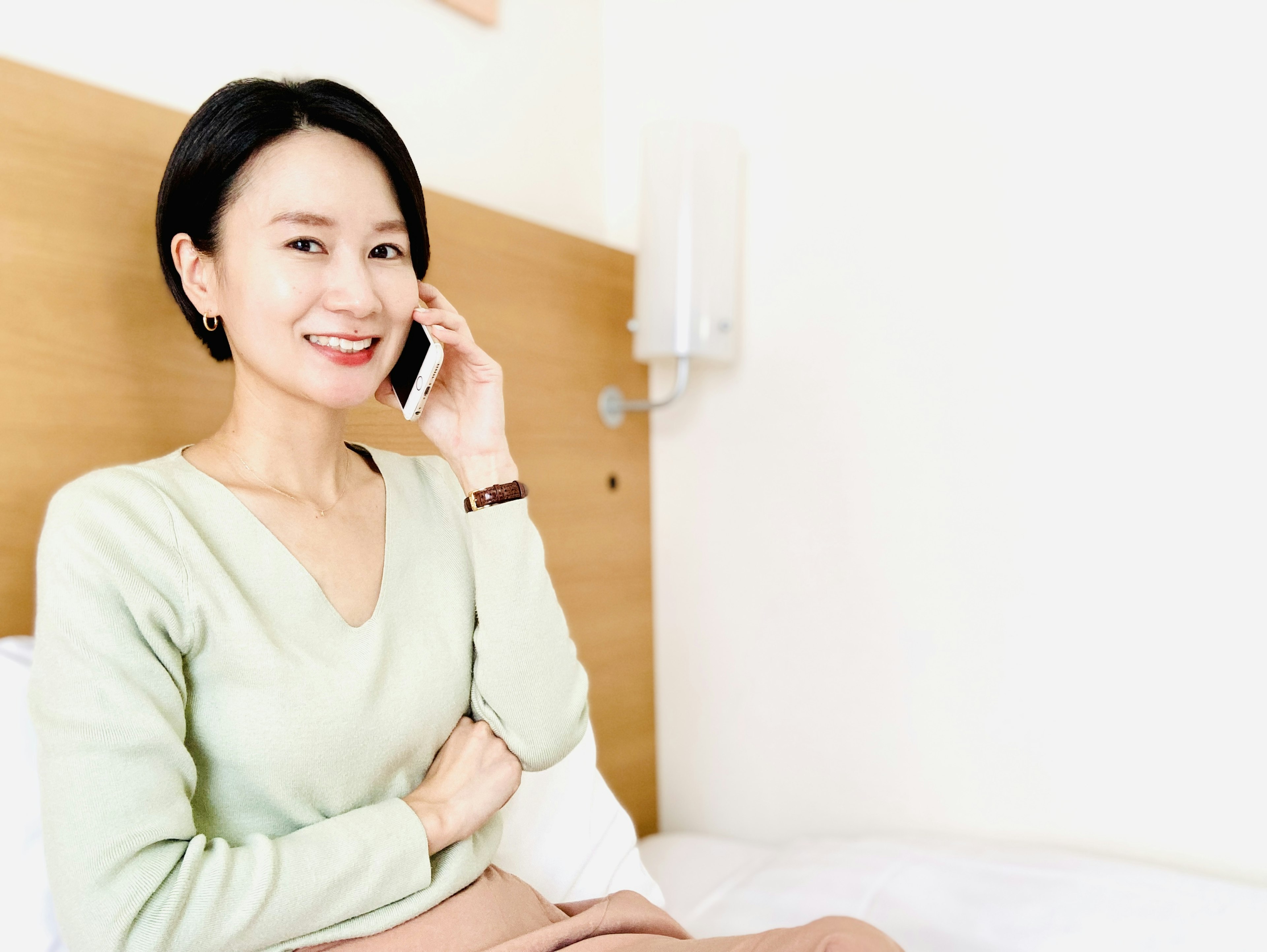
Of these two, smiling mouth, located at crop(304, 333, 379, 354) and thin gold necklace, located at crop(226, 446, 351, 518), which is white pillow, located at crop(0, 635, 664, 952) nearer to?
thin gold necklace, located at crop(226, 446, 351, 518)

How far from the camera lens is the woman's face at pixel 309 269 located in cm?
93

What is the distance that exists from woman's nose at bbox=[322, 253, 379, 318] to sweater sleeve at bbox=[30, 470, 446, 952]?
0.24m

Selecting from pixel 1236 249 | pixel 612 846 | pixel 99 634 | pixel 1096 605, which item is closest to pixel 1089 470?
pixel 1096 605

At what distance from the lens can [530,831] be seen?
1229 mm

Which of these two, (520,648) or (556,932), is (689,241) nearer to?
(520,648)

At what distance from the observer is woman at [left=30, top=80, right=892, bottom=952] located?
0.77m

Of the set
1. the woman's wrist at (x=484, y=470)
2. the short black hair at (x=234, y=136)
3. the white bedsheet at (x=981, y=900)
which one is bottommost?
the white bedsheet at (x=981, y=900)

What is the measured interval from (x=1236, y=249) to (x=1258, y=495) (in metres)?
0.33

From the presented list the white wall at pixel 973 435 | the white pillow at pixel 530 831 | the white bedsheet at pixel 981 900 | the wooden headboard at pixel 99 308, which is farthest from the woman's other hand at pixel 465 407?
the white wall at pixel 973 435

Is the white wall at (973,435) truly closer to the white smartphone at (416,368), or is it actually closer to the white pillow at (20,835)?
the white smartphone at (416,368)

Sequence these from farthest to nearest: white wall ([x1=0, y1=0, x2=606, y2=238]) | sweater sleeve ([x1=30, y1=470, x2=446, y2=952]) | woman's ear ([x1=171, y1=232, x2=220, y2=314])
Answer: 1. white wall ([x1=0, y1=0, x2=606, y2=238])
2. woman's ear ([x1=171, y1=232, x2=220, y2=314])
3. sweater sleeve ([x1=30, y1=470, x2=446, y2=952])

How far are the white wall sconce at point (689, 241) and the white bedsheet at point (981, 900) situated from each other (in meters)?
0.82

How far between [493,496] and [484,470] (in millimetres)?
35

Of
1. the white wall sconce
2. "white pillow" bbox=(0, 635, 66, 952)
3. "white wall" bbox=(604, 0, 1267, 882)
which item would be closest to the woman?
"white pillow" bbox=(0, 635, 66, 952)
